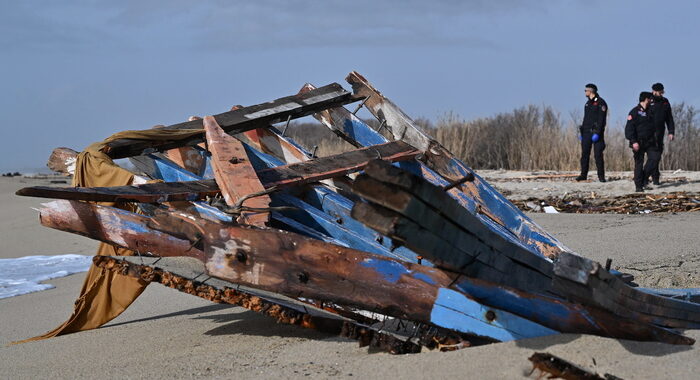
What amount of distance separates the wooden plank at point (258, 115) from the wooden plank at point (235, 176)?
28 centimetres

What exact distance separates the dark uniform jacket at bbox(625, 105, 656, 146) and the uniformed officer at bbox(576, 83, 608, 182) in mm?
524

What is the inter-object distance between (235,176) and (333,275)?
1.08 metres

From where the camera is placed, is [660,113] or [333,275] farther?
[660,113]

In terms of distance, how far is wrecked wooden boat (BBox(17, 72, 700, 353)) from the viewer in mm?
2512

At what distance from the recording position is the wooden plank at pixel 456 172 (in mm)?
4500

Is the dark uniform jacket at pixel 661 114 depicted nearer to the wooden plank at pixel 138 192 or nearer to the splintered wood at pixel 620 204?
the splintered wood at pixel 620 204

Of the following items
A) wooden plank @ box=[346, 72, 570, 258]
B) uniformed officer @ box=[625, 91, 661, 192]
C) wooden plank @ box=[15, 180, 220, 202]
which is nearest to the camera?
wooden plank @ box=[15, 180, 220, 202]

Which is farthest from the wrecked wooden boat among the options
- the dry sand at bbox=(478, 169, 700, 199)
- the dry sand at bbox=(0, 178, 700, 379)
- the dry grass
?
the dry grass

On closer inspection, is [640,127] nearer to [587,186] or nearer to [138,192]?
[587,186]

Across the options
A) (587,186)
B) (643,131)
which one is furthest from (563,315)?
(643,131)

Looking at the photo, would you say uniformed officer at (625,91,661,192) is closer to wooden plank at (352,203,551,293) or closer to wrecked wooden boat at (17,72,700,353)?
wrecked wooden boat at (17,72,700,353)

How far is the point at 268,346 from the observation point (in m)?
3.64

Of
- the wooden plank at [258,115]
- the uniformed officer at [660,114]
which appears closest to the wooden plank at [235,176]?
the wooden plank at [258,115]

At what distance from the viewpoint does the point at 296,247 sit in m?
2.93
